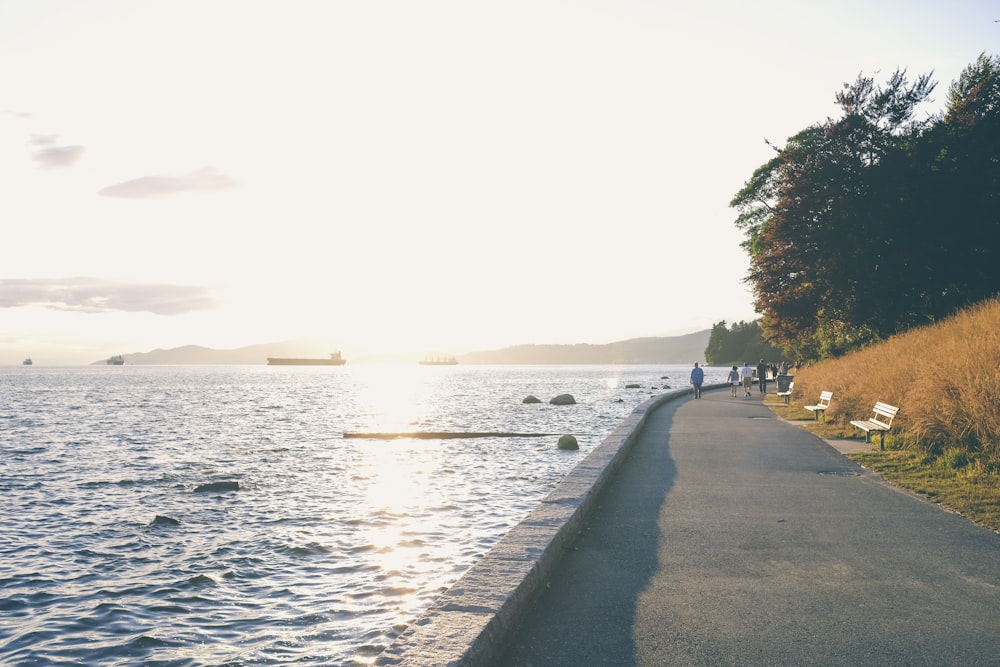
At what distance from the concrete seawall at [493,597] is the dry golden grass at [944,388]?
21.4 ft

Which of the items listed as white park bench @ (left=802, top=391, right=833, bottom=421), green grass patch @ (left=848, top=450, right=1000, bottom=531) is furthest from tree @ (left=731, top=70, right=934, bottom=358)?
green grass patch @ (left=848, top=450, right=1000, bottom=531)

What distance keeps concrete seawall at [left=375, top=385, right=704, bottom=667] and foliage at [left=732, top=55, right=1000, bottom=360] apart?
24859mm

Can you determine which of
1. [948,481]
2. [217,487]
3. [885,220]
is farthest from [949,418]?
[885,220]

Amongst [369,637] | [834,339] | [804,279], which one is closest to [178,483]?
[369,637]

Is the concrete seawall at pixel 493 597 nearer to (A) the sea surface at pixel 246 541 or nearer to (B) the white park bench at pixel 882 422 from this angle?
(A) the sea surface at pixel 246 541

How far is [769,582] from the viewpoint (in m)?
6.34

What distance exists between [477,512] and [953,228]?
24.8 m

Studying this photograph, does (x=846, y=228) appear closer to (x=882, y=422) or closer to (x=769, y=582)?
(x=882, y=422)

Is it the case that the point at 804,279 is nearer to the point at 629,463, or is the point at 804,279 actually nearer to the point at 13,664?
the point at 629,463

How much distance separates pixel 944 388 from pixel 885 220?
64.1 feet

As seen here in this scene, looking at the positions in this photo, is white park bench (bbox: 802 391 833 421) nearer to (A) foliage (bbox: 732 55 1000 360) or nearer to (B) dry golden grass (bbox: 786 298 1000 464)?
(B) dry golden grass (bbox: 786 298 1000 464)

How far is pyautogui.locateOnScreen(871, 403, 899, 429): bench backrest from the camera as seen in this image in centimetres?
1420

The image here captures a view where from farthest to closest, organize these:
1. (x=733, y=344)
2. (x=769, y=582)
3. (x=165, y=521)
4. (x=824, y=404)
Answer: (x=733, y=344)
(x=824, y=404)
(x=165, y=521)
(x=769, y=582)

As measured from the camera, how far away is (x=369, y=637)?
6.93m
